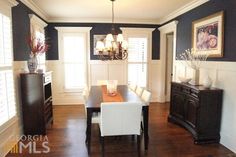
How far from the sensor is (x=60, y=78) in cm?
600

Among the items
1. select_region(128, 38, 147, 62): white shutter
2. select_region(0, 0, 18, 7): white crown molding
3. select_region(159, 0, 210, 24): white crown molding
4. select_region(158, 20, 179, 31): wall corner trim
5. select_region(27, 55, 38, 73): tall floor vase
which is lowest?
select_region(27, 55, 38, 73): tall floor vase

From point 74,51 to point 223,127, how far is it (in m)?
4.52

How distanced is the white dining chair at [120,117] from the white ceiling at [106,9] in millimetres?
2514

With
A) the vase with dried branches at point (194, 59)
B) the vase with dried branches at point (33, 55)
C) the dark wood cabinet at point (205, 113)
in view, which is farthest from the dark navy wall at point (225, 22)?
the vase with dried branches at point (33, 55)

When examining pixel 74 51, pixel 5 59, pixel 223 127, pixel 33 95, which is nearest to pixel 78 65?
pixel 74 51

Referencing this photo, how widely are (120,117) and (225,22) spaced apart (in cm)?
240

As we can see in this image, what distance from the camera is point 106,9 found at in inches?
187

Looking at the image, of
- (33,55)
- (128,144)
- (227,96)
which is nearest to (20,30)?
(33,55)

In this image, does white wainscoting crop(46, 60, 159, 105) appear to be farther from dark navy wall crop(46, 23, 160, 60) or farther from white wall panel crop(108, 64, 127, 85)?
dark navy wall crop(46, 23, 160, 60)

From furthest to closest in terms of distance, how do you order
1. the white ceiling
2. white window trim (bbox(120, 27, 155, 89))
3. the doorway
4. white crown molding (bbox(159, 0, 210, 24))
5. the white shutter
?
the doorway < the white shutter < white window trim (bbox(120, 27, 155, 89)) < the white ceiling < white crown molding (bbox(159, 0, 210, 24))

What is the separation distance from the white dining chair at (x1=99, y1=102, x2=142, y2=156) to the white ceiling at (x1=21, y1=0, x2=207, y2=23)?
2.51 m

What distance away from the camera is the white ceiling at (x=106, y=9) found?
414 centimetres

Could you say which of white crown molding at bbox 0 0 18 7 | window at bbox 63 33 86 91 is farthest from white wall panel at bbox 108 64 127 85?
white crown molding at bbox 0 0 18 7

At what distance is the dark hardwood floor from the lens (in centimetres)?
294
